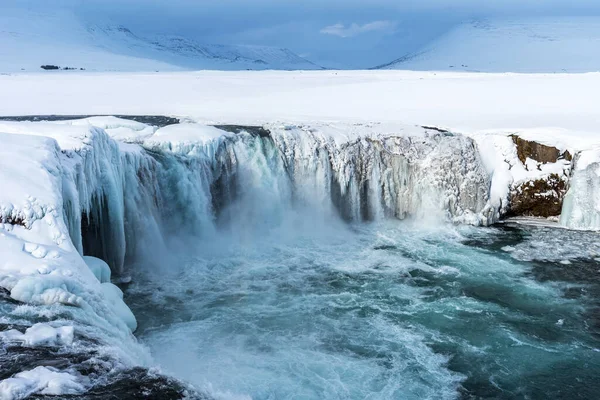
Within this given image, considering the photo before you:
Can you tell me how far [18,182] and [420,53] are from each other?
91575 millimetres

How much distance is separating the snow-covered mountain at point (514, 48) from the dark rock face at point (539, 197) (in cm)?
5415

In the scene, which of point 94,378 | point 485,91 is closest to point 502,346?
point 94,378

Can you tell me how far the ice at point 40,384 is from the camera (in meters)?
5.24

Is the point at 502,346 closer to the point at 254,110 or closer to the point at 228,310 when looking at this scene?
the point at 228,310

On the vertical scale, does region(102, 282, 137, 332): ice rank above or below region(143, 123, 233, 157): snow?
below

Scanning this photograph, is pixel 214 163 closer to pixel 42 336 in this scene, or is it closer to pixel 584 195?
pixel 42 336

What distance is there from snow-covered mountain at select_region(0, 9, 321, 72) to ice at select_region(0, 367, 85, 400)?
46.4m

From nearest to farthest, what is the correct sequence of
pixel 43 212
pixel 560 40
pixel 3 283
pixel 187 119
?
pixel 3 283 < pixel 43 212 < pixel 187 119 < pixel 560 40

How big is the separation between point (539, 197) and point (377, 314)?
779 centimetres

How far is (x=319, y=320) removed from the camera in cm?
1037

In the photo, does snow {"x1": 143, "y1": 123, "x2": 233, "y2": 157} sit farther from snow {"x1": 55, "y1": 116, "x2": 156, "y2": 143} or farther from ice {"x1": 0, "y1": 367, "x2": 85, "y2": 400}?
ice {"x1": 0, "y1": 367, "x2": 85, "y2": 400}

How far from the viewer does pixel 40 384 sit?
5395 millimetres

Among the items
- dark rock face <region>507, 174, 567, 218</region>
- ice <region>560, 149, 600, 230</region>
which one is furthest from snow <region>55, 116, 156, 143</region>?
ice <region>560, 149, 600, 230</region>

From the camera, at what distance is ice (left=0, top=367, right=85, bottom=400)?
524 cm
